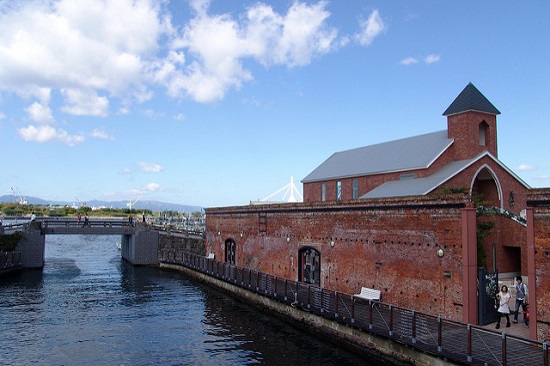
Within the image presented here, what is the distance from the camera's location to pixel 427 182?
26.8 metres

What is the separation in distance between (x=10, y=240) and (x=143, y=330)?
28.9 meters

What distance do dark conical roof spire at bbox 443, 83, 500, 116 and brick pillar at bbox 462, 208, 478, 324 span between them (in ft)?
45.2

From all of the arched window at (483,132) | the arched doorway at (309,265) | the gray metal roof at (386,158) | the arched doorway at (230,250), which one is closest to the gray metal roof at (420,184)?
the gray metal roof at (386,158)

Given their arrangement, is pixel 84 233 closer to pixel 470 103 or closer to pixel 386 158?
pixel 386 158

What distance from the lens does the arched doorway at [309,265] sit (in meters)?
26.6

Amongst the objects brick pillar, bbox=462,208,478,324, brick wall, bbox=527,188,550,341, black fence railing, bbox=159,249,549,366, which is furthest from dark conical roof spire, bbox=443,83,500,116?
brick wall, bbox=527,188,550,341

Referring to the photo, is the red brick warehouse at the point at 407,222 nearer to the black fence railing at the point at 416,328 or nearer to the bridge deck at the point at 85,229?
the black fence railing at the point at 416,328

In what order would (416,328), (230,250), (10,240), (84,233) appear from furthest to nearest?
(84,233), (10,240), (230,250), (416,328)

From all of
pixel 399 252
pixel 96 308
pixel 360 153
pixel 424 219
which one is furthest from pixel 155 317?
pixel 360 153

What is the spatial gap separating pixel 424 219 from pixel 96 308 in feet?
64.7

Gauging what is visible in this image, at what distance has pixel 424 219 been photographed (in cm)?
1928

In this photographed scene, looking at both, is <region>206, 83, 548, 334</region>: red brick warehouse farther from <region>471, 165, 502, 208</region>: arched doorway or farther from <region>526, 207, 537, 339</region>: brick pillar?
<region>526, 207, 537, 339</region>: brick pillar

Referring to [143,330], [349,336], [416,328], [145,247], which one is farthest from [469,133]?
[145,247]

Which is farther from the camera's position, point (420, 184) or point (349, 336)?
point (420, 184)
